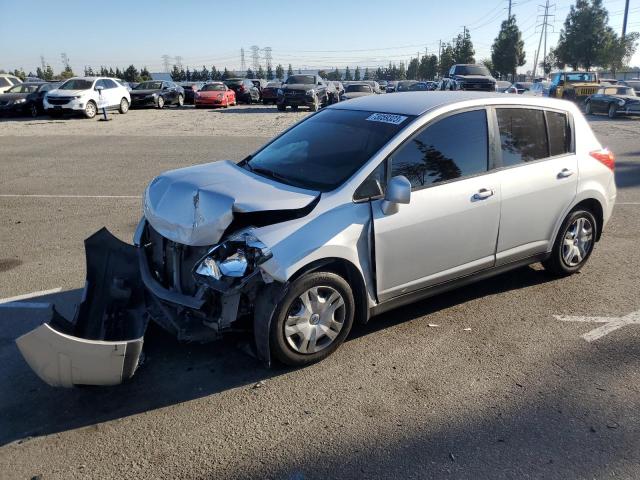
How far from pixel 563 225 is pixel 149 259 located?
3666mm

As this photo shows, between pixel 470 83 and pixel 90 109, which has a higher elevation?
pixel 470 83

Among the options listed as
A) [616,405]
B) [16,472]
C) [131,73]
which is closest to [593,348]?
[616,405]

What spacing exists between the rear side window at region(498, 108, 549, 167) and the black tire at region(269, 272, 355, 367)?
1862 millimetres

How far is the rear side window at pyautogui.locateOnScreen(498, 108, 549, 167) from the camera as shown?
450 centimetres

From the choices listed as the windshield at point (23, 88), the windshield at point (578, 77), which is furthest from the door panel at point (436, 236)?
the windshield at point (578, 77)

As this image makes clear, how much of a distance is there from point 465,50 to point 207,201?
6868cm

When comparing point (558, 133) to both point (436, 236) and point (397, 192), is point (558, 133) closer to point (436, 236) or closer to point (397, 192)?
point (436, 236)

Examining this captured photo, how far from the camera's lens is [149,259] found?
13.4 feet

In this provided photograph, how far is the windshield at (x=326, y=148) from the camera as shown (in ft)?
12.9

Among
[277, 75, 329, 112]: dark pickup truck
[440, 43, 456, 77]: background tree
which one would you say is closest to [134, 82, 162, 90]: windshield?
[277, 75, 329, 112]: dark pickup truck

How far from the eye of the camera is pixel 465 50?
215 feet

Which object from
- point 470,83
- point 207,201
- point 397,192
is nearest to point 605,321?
point 397,192

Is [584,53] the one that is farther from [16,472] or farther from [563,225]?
[16,472]

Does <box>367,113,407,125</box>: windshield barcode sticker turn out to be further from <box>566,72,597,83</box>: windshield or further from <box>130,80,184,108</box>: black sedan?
<box>566,72,597,83</box>: windshield
